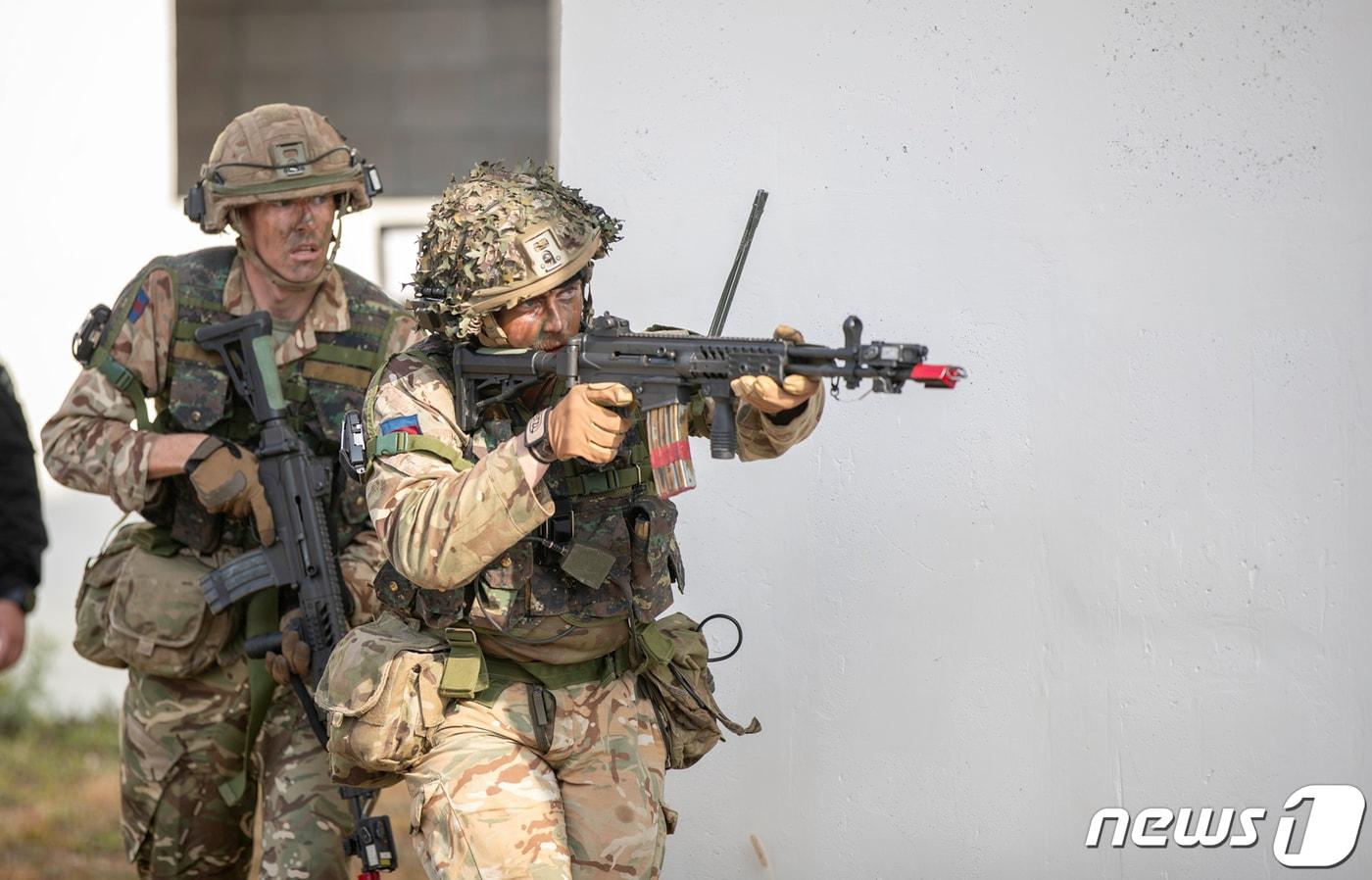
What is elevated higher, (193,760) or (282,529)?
(282,529)

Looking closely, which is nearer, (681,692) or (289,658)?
(681,692)

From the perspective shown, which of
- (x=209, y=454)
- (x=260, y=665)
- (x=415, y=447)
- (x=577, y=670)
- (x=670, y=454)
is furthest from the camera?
(x=260, y=665)

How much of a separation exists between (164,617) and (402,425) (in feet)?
4.30

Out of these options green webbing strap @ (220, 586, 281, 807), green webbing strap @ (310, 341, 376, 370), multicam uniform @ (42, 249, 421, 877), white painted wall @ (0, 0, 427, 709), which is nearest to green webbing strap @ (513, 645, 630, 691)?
multicam uniform @ (42, 249, 421, 877)

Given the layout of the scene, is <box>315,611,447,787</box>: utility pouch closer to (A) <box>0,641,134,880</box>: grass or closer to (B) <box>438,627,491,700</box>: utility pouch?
(B) <box>438,627,491,700</box>: utility pouch

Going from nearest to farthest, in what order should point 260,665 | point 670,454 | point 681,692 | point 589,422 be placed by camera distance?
point 589,422, point 670,454, point 681,692, point 260,665

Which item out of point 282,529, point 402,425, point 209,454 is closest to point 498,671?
point 402,425

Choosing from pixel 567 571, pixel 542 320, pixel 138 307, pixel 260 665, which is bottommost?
pixel 260 665

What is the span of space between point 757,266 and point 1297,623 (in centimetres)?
154

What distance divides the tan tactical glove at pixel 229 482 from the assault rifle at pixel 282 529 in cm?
2

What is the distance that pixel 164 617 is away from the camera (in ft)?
14.6

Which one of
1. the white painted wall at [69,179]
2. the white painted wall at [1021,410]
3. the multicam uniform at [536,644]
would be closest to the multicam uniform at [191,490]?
the white painted wall at [1021,410]

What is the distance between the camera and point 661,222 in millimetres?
4590

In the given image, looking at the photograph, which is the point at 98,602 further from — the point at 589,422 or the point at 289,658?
the point at 589,422
